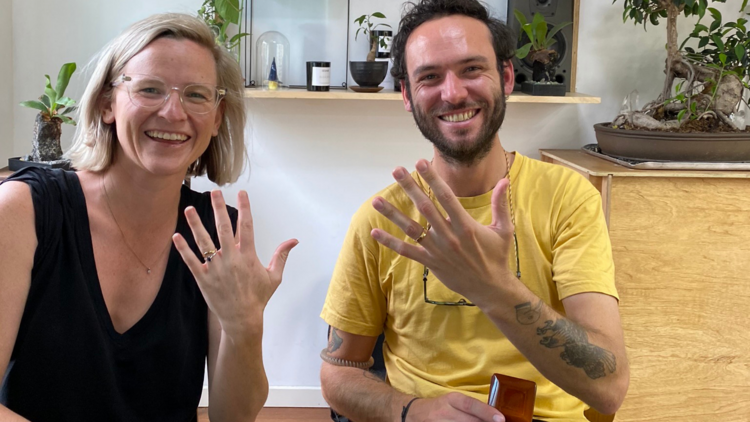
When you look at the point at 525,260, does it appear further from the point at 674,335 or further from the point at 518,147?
the point at 518,147

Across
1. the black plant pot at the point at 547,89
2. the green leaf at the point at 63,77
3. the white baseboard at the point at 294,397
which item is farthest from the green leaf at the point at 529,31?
the white baseboard at the point at 294,397

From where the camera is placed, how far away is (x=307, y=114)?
108 inches

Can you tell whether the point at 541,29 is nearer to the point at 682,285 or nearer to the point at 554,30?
the point at 554,30

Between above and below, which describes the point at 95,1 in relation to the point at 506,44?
above

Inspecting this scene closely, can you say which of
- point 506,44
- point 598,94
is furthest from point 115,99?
point 598,94

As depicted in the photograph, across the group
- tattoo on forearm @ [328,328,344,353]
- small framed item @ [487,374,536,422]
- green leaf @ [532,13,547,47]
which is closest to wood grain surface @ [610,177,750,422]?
green leaf @ [532,13,547,47]

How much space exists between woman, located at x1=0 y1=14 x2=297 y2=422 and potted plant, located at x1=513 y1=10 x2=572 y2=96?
129cm

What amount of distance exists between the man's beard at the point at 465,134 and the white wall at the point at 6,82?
1.76 meters

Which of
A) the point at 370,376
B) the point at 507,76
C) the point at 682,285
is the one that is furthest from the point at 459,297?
the point at 682,285

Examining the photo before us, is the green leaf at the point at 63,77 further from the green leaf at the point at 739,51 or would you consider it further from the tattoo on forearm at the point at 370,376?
the green leaf at the point at 739,51

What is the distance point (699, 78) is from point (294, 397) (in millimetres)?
1946

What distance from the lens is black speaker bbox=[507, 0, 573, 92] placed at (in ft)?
8.41

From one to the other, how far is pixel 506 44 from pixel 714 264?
1.04 m

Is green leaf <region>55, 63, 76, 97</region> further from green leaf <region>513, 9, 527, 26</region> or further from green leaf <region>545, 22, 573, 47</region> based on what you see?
green leaf <region>545, 22, 573, 47</region>
